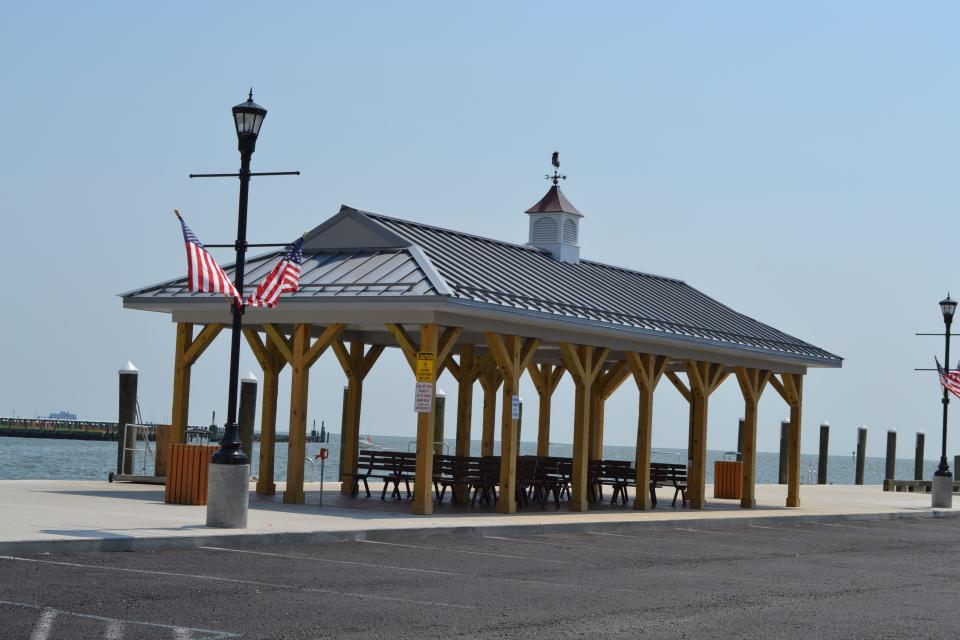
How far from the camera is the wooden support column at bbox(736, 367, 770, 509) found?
28.5m

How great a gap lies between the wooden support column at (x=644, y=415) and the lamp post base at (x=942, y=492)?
10.5 m

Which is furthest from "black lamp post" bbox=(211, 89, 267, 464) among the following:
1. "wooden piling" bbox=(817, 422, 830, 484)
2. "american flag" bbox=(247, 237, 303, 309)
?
"wooden piling" bbox=(817, 422, 830, 484)

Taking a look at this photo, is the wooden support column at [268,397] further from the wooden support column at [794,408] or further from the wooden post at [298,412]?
the wooden support column at [794,408]

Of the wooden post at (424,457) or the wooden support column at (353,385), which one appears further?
the wooden support column at (353,385)

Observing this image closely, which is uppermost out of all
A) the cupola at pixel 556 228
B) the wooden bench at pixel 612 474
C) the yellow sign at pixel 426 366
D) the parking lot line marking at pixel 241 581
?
the cupola at pixel 556 228

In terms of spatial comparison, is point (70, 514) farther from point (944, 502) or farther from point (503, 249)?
point (944, 502)

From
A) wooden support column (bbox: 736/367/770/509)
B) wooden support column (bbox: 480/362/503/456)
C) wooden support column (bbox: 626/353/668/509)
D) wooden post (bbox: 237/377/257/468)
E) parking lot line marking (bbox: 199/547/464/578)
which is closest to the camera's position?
parking lot line marking (bbox: 199/547/464/578)

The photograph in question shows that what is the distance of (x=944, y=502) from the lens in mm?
33219

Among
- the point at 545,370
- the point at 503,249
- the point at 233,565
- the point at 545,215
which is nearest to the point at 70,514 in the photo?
the point at 233,565

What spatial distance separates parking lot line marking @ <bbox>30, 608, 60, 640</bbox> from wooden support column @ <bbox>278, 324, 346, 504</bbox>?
1175 cm

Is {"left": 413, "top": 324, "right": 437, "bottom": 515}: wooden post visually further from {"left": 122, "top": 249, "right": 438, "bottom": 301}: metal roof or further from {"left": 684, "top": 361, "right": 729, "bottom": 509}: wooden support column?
{"left": 684, "top": 361, "right": 729, "bottom": 509}: wooden support column

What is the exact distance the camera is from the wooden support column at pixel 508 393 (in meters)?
22.1

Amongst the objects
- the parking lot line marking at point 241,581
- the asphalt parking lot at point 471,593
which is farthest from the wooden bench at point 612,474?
the parking lot line marking at point 241,581

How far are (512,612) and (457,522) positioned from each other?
8.21m
